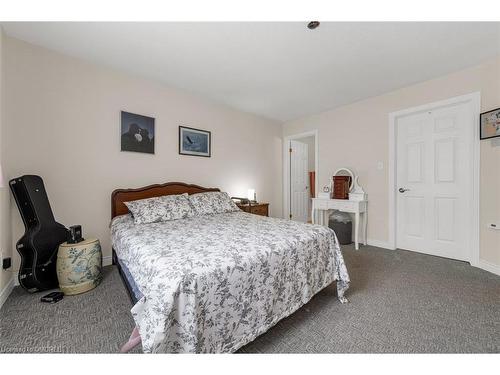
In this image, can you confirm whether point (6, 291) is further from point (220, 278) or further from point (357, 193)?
point (357, 193)

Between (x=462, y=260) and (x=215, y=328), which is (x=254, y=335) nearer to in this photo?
(x=215, y=328)

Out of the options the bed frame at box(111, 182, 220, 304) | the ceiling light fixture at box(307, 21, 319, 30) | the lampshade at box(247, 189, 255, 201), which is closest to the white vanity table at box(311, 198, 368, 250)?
the lampshade at box(247, 189, 255, 201)

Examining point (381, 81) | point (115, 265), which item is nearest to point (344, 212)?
point (381, 81)

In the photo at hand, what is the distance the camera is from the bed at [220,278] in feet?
3.24

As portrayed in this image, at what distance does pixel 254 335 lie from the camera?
1.25 m

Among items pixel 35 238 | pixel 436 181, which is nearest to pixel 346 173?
pixel 436 181

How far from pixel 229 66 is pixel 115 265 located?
269 cm

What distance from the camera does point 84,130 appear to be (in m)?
2.39

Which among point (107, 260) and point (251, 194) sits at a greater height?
point (251, 194)

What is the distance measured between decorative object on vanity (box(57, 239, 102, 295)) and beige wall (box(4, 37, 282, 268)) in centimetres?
58

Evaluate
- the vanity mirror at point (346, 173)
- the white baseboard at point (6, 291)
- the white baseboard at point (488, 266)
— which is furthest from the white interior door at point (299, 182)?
the white baseboard at point (6, 291)

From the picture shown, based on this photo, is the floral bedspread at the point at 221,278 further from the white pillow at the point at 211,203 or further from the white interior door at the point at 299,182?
the white interior door at the point at 299,182

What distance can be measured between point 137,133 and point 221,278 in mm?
2392

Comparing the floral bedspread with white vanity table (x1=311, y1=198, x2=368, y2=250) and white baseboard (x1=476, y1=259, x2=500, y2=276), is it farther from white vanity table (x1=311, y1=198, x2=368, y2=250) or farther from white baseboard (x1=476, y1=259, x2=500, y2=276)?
white baseboard (x1=476, y1=259, x2=500, y2=276)
